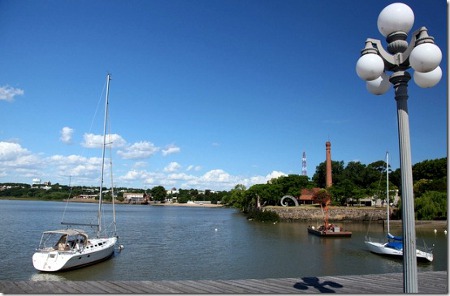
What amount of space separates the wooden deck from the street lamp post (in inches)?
93.8

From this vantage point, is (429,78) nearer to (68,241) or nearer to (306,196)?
(68,241)

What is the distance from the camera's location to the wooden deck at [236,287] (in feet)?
18.5

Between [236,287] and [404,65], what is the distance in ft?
13.4

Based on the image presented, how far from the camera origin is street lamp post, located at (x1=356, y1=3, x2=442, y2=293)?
3.63 m

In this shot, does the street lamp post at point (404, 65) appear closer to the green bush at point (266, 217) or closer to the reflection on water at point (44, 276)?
the reflection on water at point (44, 276)

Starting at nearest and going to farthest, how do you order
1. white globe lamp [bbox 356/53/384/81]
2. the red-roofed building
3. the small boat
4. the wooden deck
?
white globe lamp [bbox 356/53/384/81]
the wooden deck
the small boat
the red-roofed building

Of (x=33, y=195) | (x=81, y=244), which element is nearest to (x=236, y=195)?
(x=33, y=195)

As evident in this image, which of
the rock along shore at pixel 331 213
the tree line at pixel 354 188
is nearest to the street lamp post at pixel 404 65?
the tree line at pixel 354 188

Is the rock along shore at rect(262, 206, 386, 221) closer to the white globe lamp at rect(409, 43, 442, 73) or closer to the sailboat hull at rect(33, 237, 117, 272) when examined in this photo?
the sailboat hull at rect(33, 237, 117, 272)

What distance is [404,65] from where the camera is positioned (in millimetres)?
3857

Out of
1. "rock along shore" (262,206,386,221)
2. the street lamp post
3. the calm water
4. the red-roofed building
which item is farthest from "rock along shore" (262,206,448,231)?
the street lamp post

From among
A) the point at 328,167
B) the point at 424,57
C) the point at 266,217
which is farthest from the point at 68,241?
the point at 328,167

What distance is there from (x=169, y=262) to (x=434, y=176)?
50364mm

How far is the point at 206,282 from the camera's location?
628 cm
